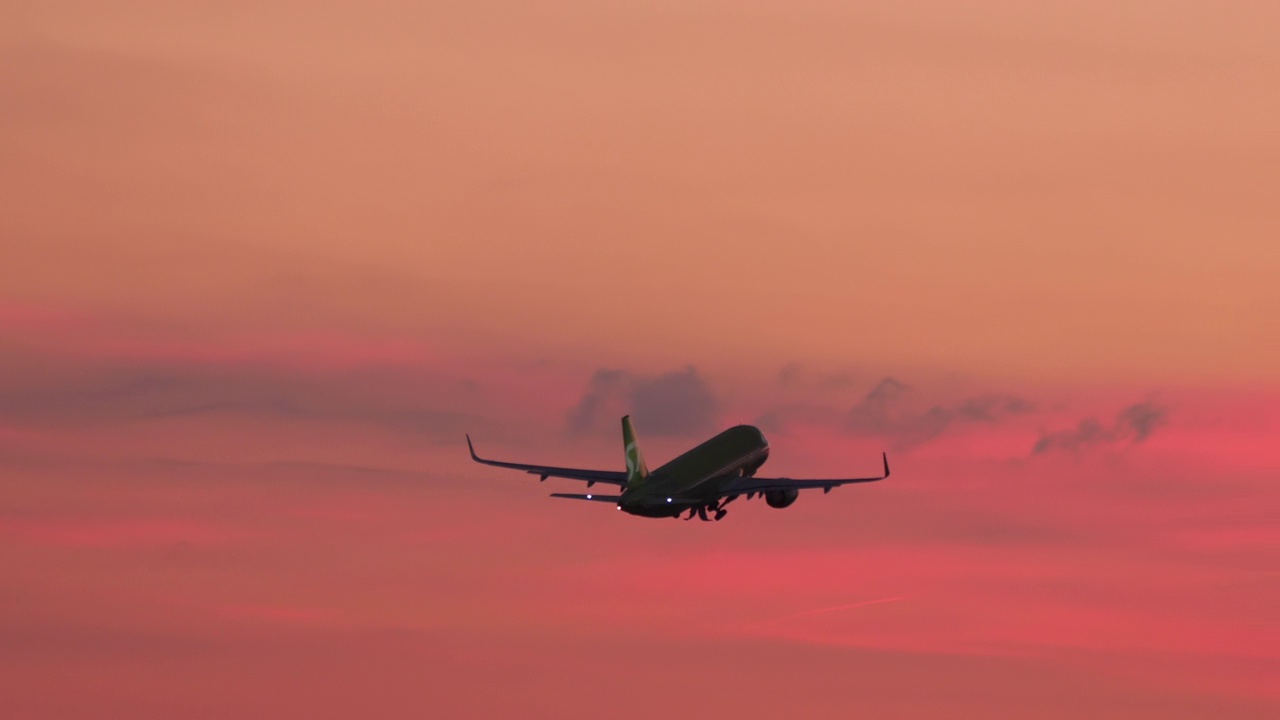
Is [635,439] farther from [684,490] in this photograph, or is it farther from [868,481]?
[868,481]

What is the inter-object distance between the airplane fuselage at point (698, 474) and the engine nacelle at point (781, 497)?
153 inches

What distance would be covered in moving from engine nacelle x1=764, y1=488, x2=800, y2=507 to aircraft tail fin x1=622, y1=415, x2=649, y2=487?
37.7 feet

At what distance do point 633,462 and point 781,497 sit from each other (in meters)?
13.7

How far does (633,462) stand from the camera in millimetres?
145375

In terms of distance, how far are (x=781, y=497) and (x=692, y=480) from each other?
9719 millimetres

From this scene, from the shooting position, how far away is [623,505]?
138250 mm

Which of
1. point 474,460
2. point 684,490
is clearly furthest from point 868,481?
point 474,460

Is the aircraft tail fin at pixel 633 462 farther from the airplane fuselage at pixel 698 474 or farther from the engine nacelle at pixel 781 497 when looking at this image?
the engine nacelle at pixel 781 497

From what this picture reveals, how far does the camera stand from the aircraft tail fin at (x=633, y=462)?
5659 inches

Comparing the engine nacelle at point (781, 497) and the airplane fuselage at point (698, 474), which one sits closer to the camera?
the airplane fuselage at point (698, 474)

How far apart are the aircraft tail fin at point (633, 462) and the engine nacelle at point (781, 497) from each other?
37.7 ft

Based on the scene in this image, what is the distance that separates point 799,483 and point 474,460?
27637 mm

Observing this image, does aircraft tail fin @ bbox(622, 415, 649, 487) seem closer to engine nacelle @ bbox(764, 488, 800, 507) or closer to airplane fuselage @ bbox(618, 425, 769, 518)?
airplane fuselage @ bbox(618, 425, 769, 518)

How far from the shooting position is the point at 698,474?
144750 millimetres
